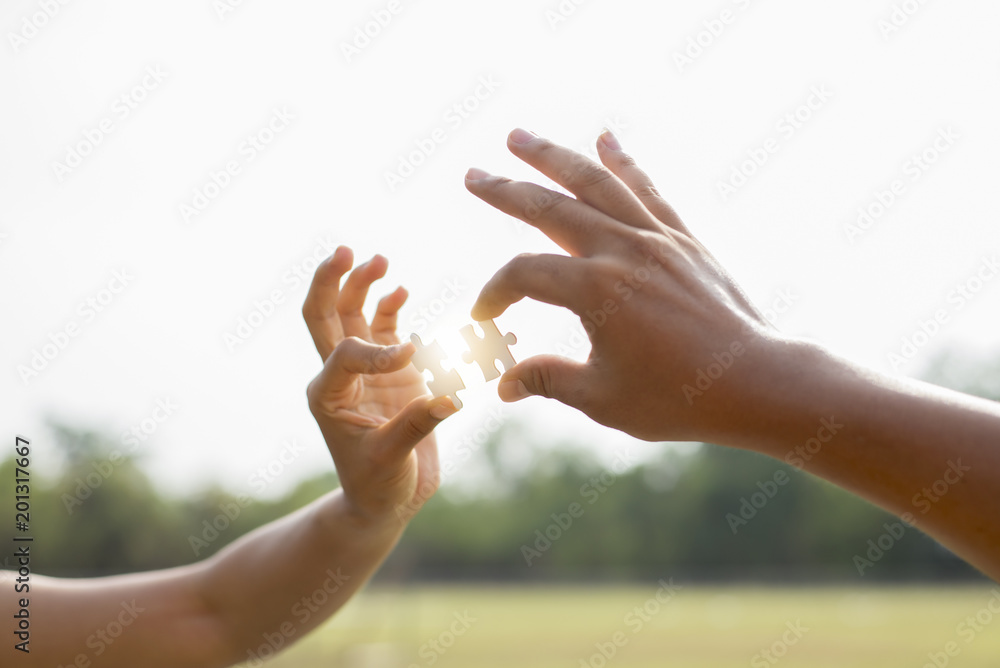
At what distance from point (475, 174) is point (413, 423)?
1.92 feet

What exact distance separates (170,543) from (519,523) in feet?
82.9

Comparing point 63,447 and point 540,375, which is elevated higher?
point 540,375

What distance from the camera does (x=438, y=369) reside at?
5.90 ft

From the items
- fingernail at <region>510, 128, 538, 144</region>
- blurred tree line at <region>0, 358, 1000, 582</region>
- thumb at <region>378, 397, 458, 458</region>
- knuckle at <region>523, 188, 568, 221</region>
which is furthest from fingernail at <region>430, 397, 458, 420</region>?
blurred tree line at <region>0, 358, 1000, 582</region>

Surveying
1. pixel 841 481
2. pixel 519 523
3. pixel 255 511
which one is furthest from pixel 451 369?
pixel 519 523

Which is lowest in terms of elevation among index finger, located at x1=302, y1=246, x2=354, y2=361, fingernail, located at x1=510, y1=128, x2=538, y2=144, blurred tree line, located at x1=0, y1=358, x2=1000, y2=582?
blurred tree line, located at x1=0, y1=358, x2=1000, y2=582

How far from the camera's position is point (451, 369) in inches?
70.3

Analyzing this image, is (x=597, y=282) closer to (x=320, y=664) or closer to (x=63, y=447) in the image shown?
(x=320, y=664)

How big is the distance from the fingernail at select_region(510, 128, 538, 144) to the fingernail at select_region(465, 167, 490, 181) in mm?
95

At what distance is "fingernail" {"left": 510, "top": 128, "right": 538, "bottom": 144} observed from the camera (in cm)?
165

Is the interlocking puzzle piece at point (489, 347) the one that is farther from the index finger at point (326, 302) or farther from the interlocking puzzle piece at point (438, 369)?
the index finger at point (326, 302)

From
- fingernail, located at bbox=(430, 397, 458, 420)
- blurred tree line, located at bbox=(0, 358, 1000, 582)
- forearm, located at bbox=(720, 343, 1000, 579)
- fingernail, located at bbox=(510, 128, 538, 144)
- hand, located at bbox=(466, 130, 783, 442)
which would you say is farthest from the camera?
blurred tree line, located at bbox=(0, 358, 1000, 582)

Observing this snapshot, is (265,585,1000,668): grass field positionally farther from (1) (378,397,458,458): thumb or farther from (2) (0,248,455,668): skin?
(1) (378,397,458,458): thumb

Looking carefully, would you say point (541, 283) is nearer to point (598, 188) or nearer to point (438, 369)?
point (598, 188)
